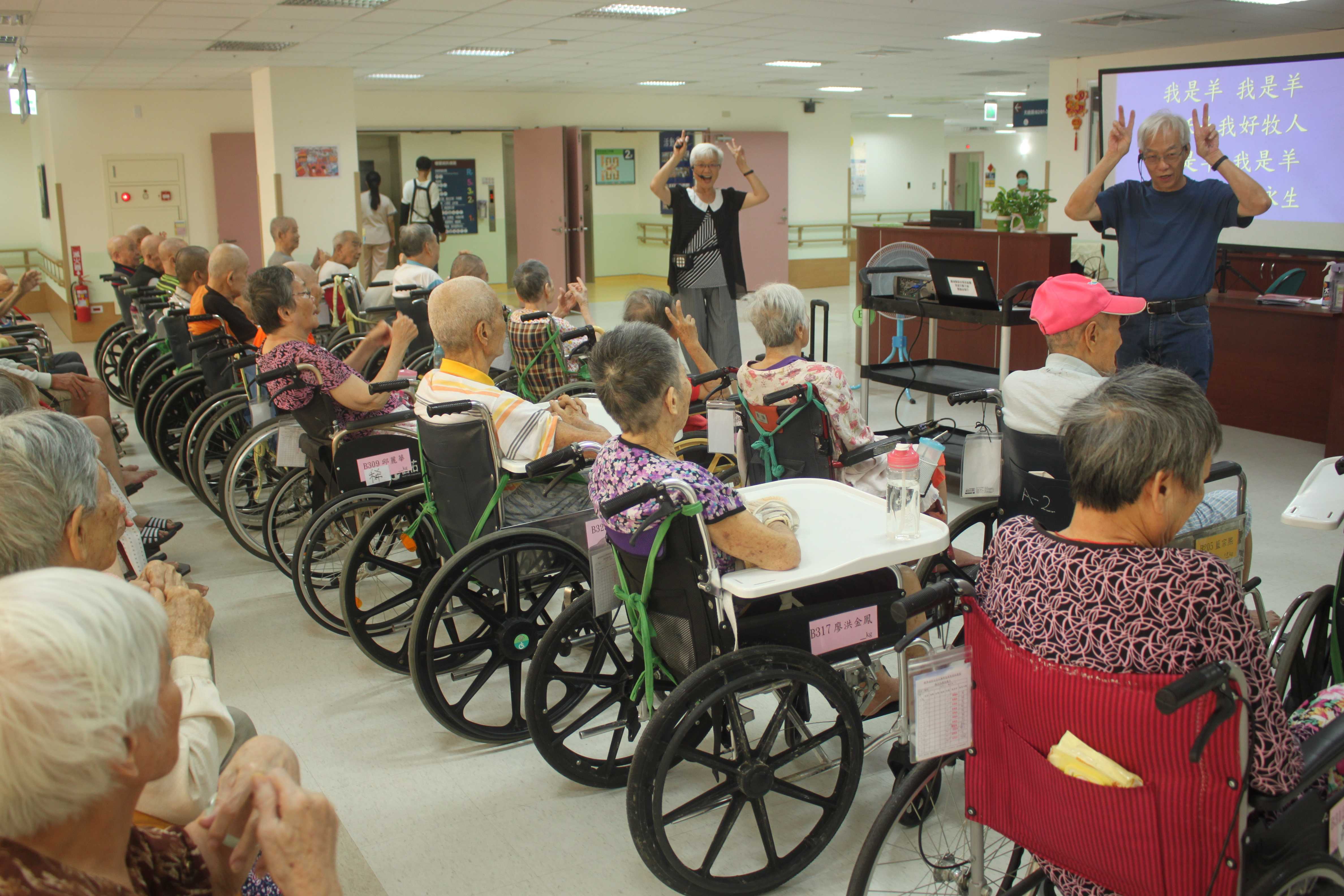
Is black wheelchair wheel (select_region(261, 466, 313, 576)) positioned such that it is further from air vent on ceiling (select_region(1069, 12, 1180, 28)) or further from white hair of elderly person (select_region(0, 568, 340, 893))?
air vent on ceiling (select_region(1069, 12, 1180, 28))

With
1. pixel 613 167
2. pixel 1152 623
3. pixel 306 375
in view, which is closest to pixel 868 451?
pixel 1152 623

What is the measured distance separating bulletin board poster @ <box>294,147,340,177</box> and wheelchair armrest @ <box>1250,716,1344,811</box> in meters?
9.23

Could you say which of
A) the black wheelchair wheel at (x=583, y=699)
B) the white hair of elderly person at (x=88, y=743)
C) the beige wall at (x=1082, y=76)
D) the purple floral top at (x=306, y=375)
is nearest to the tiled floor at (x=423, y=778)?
the black wheelchair wheel at (x=583, y=699)

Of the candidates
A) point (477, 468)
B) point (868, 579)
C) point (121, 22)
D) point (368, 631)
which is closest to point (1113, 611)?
point (868, 579)

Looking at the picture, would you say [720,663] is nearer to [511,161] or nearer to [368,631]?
[368,631]

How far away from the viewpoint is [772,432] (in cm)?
292

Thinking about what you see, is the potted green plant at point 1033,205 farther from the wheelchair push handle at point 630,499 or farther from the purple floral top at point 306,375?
the wheelchair push handle at point 630,499

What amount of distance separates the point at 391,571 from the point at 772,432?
130 centimetres

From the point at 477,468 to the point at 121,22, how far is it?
5.80m

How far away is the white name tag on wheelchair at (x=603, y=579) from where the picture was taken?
2281mm

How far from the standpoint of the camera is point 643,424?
211cm

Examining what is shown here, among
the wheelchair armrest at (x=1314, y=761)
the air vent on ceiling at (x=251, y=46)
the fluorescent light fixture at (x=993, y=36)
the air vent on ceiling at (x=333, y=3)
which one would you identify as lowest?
the wheelchair armrest at (x=1314, y=761)

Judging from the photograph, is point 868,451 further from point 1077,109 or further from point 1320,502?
point 1077,109

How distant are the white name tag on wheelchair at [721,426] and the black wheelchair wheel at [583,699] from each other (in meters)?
0.62
